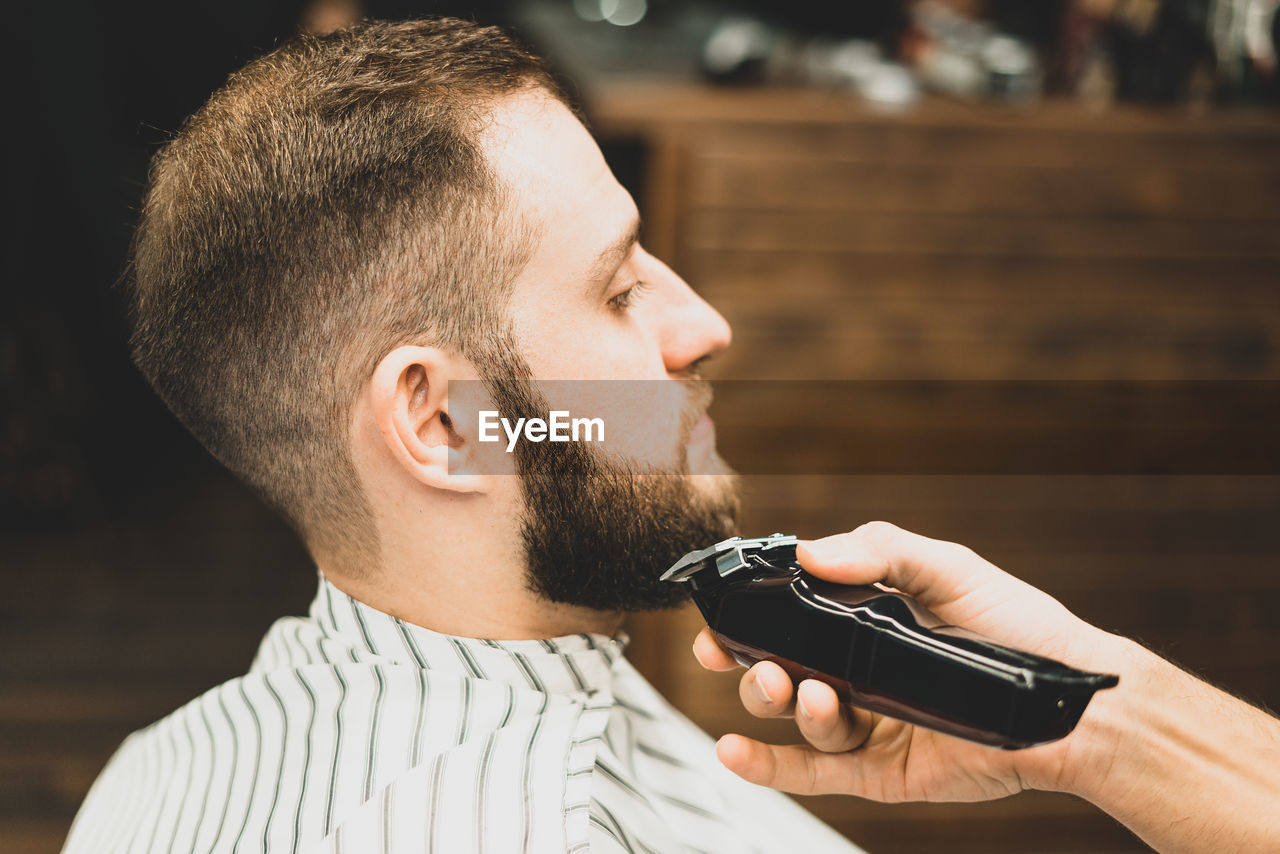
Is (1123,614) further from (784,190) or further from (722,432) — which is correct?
(784,190)

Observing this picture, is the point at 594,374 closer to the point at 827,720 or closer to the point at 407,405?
the point at 407,405

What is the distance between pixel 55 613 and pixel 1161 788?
2.65 meters

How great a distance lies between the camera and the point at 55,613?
254cm

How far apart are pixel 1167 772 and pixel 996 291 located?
1.50m

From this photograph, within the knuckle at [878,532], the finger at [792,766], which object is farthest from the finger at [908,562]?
the finger at [792,766]

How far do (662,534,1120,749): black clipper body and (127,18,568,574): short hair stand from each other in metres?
0.34

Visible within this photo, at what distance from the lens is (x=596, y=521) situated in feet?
3.26

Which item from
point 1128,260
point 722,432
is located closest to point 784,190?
point 722,432

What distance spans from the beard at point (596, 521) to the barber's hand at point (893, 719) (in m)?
0.17

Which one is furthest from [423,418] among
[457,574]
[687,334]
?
[687,334]

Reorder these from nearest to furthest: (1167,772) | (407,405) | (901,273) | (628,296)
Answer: (1167,772) < (407,405) < (628,296) < (901,273)

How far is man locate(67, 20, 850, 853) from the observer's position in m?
0.90

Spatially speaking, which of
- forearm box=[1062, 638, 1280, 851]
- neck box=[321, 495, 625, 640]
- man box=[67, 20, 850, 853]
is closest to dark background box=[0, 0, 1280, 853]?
man box=[67, 20, 850, 853]

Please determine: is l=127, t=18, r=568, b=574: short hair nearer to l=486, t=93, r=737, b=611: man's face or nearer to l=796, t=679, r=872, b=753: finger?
l=486, t=93, r=737, b=611: man's face
